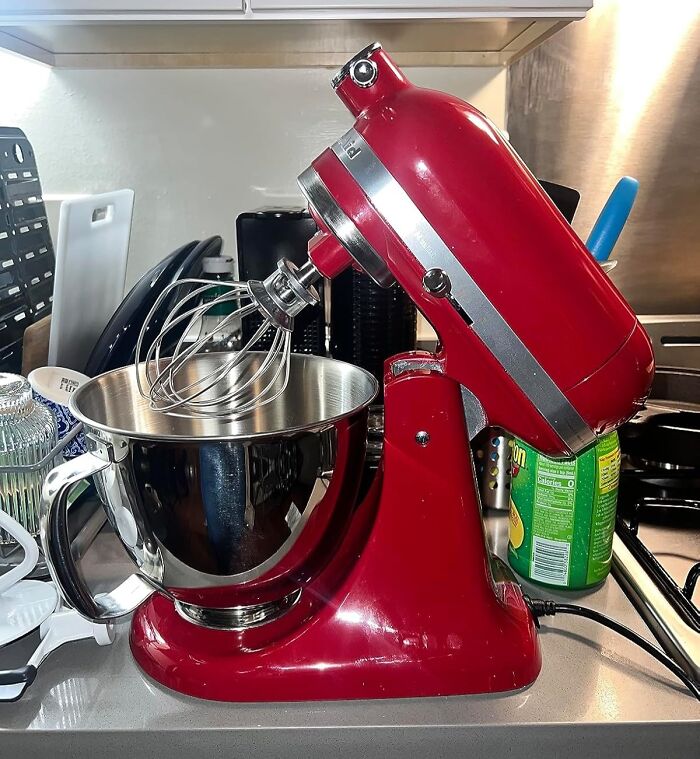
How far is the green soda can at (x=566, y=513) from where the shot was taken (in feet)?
1.82

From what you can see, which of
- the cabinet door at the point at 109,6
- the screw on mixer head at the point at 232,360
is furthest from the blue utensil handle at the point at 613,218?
the cabinet door at the point at 109,6

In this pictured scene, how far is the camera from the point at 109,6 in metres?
0.75

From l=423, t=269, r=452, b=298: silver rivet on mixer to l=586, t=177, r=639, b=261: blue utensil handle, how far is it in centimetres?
22

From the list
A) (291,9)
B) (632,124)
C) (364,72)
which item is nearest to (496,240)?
(364,72)

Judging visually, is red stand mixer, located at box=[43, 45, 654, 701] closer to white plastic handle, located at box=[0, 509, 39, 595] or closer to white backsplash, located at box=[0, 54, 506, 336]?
white plastic handle, located at box=[0, 509, 39, 595]

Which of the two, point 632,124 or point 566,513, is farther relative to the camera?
point 632,124

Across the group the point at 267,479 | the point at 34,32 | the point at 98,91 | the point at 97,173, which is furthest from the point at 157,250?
the point at 267,479

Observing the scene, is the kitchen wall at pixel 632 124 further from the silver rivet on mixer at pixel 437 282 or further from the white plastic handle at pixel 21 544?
the white plastic handle at pixel 21 544

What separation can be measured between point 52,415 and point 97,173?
0.56 meters

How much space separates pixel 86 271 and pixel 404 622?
1.72 ft

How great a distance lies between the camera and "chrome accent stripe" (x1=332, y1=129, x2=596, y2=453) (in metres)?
0.41

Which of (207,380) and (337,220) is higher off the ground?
(337,220)

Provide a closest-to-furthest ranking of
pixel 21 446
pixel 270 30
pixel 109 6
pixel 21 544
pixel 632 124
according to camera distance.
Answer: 1. pixel 21 544
2. pixel 21 446
3. pixel 109 6
4. pixel 270 30
5. pixel 632 124

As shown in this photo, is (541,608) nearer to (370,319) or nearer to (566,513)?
(566,513)
